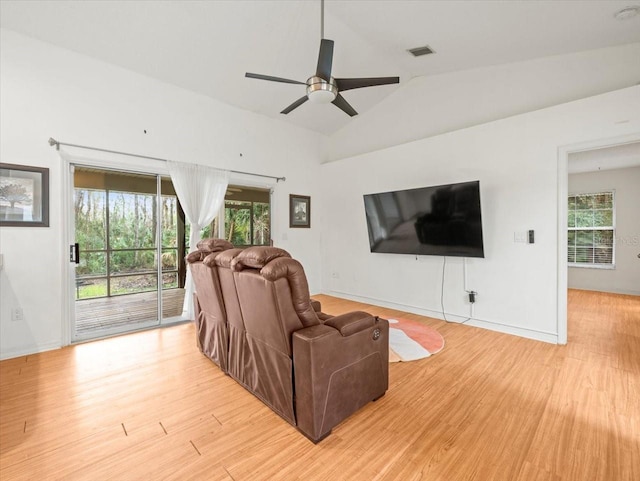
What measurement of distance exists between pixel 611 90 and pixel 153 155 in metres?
5.54

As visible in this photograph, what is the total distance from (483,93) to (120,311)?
243 inches

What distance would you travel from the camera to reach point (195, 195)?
4.46 metres

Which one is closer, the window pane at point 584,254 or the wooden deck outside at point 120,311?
the wooden deck outside at point 120,311

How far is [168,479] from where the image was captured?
1.59 metres

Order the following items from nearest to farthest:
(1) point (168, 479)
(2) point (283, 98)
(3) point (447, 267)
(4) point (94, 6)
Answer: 1. (1) point (168, 479)
2. (4) point (94, 6)
3. (3) point (447, 267)
4. (2) point (283, 98)

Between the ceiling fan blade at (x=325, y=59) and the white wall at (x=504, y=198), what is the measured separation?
2.36 metres

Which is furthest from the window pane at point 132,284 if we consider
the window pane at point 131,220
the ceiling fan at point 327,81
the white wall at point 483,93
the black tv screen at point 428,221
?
the white wall at point 483,93

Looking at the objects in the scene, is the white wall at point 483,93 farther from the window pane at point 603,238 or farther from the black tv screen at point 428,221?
the window pane at point 603,238

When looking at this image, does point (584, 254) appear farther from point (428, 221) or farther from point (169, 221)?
point (169, 221)

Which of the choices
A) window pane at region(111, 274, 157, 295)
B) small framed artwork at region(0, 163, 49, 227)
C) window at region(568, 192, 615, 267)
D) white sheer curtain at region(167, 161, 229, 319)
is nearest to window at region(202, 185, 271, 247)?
white sheer curtain at region(167, 161, 229, 319)

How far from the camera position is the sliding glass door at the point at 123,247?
391 cm

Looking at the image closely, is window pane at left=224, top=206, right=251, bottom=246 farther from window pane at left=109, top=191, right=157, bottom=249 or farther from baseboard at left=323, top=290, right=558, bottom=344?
baseboard at left=323, top=290, right=558, bottom=344

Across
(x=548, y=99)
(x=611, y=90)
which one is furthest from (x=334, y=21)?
(x=611, y=90)

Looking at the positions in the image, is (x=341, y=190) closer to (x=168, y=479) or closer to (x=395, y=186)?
(x=395, y=186)
